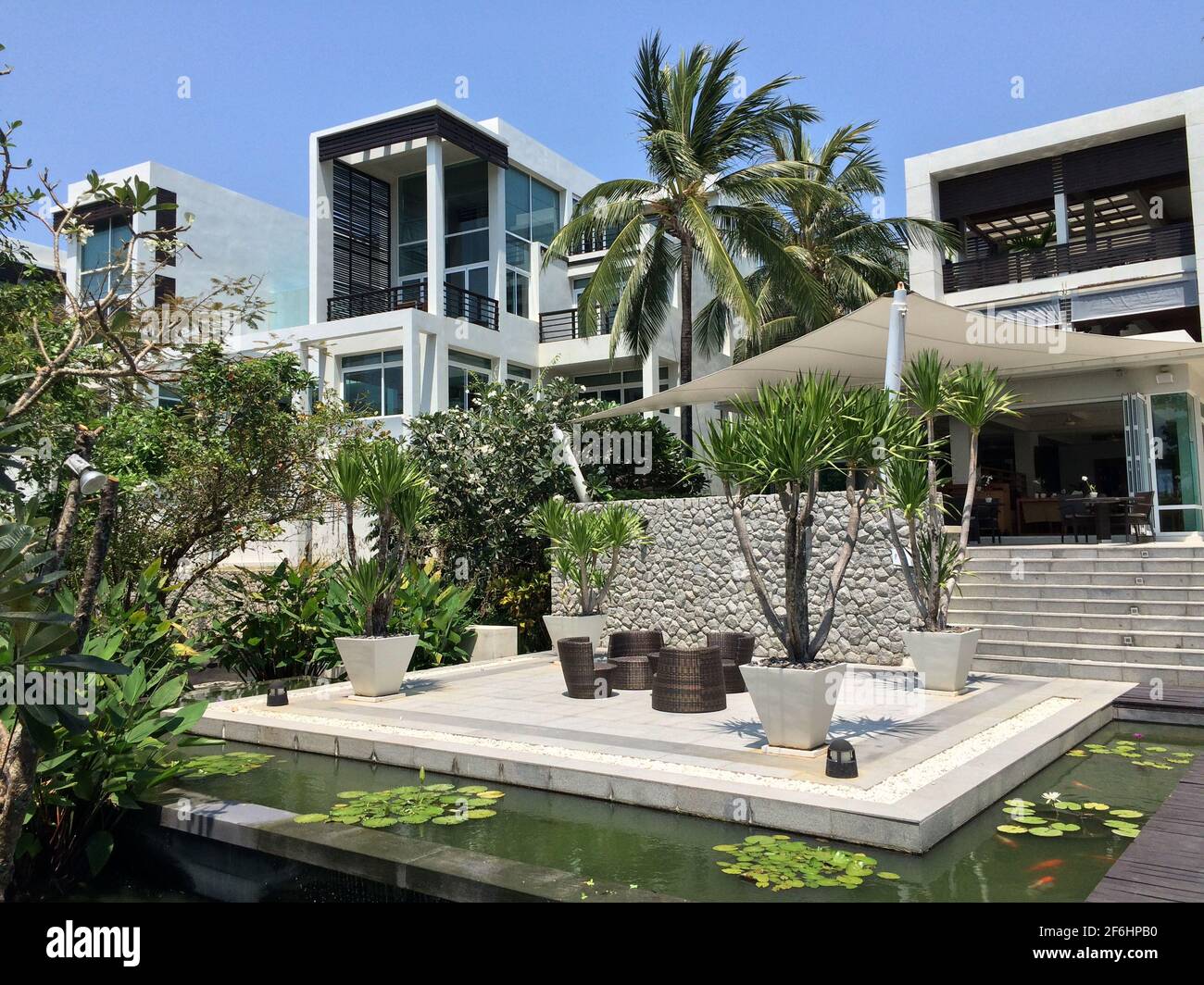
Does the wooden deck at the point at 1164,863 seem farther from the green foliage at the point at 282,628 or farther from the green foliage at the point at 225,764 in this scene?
the green foliage at the point at 282,628

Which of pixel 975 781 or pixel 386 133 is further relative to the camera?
pixel 386 133

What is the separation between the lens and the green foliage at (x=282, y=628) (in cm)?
1092

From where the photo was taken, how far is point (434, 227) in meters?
20.1

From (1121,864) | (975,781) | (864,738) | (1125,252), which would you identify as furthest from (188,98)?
(1125,252)

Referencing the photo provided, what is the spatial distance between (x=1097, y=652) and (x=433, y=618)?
814 centimetres

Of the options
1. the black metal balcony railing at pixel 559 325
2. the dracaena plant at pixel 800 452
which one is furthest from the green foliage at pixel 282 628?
the black metal balcony railing at pixel 559 325

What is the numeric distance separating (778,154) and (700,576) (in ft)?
45.1

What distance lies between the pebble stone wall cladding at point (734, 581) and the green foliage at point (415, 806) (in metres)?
6.28

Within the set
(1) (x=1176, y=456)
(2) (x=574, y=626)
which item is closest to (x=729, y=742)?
(2) (x=574, y=626)

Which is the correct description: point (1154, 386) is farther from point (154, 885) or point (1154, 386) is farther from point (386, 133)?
point (386, 133)

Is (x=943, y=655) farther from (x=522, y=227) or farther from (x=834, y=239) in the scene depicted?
(x=522, y=227)

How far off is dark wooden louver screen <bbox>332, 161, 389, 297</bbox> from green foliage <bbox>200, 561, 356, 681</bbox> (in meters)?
11.5

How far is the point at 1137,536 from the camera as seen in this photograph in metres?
13.4

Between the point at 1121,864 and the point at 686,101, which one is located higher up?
the point at 686,101
